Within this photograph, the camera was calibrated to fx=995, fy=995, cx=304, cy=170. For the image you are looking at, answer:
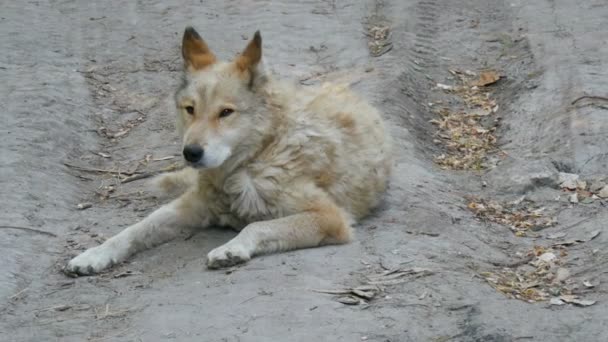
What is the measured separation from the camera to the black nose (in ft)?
22.8

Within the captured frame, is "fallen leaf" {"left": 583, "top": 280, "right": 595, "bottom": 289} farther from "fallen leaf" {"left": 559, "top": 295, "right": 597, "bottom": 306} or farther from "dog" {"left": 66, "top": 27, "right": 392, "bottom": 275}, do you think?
Answer: "dog" {"left": 66, "top": 27, "right": 392, "bottom": 275}

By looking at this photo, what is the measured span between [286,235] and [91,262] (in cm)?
142

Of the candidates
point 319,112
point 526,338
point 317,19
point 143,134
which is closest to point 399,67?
point 317,19

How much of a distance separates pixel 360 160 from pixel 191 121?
4.86 feet

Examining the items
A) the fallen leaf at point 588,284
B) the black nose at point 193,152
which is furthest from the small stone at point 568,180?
the black nose at point 193,152

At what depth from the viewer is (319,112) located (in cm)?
783

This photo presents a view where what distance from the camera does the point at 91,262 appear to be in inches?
282

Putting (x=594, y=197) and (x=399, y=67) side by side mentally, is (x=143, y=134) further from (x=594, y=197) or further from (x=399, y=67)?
(x=594, y=197)

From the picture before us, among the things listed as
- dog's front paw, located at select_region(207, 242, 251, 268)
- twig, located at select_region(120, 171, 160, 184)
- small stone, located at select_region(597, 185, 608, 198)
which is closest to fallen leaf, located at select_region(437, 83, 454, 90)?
small stone, located at select_region(597, 185, 608, 198)

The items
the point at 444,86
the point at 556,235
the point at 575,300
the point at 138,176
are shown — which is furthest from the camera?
the point at 444,86

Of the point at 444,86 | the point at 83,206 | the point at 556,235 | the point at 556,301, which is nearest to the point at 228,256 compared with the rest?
the point at 83,206

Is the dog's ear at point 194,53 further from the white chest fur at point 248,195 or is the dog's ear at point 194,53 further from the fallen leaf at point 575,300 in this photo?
the fallen leaf at point 575,300

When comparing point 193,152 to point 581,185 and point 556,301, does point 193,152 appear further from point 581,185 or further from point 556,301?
point 581,185

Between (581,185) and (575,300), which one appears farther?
(581,185)
